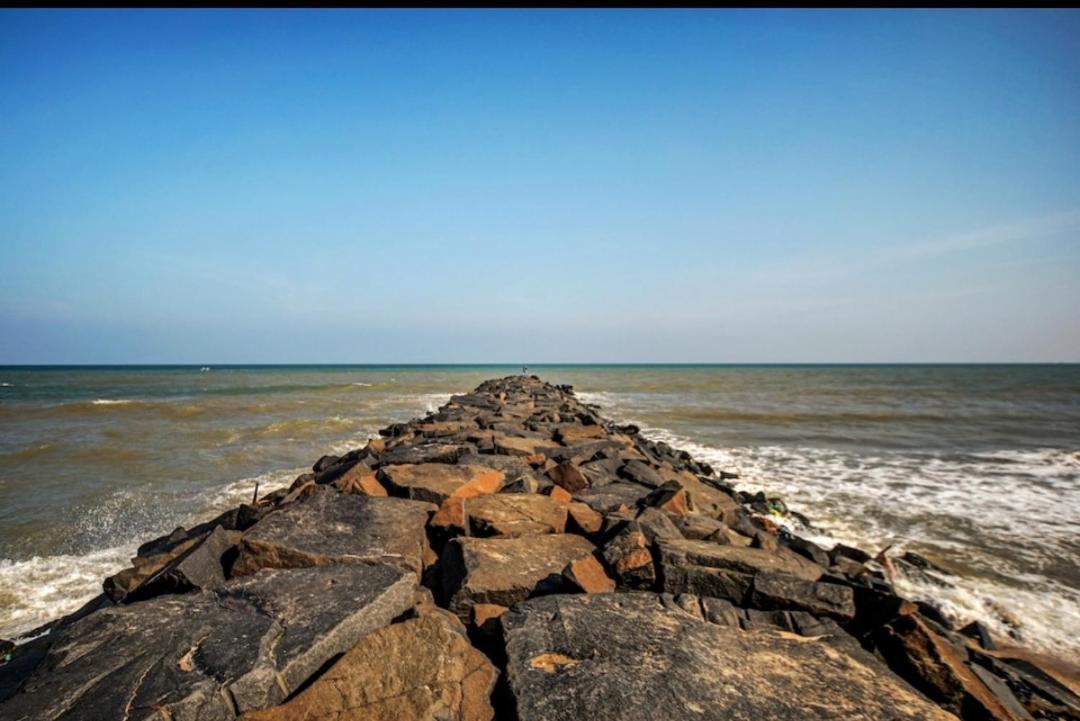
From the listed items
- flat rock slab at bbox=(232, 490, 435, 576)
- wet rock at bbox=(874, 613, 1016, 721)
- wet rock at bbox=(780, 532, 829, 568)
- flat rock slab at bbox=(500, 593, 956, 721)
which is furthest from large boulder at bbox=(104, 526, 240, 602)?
wet rock at bbox=(780, 532, 829, 568)

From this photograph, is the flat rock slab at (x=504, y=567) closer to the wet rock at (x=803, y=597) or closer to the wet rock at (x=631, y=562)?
the wet rock at (x=631, y=562)

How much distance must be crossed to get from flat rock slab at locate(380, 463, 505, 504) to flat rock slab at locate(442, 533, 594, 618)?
93cm

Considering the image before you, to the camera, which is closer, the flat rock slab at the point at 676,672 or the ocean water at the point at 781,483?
the flat rock slab at the point at 676,672

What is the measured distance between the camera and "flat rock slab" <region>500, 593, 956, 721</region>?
194cm

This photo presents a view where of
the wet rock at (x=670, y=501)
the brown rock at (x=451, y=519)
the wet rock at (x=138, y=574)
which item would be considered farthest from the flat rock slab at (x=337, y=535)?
the wet rock at (x=670, y=501)

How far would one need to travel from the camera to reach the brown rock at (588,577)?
2.76 m

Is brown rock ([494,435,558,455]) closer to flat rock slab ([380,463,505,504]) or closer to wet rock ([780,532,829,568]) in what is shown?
flat rock slab ([380,463,505,504])

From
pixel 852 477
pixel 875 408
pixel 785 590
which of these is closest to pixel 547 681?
pixel 785 590

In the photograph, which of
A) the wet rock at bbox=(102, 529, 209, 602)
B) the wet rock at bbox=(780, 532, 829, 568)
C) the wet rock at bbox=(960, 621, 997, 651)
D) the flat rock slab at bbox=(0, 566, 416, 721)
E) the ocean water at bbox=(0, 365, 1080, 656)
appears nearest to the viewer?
the flat rock slab at bbox=(0, 566, 416, 721)

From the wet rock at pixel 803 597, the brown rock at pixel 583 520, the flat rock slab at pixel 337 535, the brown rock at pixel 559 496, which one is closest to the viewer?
the wet rock at pixel 803 597

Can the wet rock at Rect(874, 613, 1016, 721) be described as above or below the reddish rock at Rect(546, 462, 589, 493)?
below

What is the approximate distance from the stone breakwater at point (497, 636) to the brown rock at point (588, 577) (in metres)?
0.01

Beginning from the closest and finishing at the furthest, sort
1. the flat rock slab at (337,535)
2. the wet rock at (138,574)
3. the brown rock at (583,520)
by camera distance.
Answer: the flat rock slab at (337,535) → the wet rock at (138,574) → the brown rock at (583,520)

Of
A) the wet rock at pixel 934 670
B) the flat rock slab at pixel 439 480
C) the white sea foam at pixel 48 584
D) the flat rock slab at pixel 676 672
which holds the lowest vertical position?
the white sea foam at pixel 48 584
